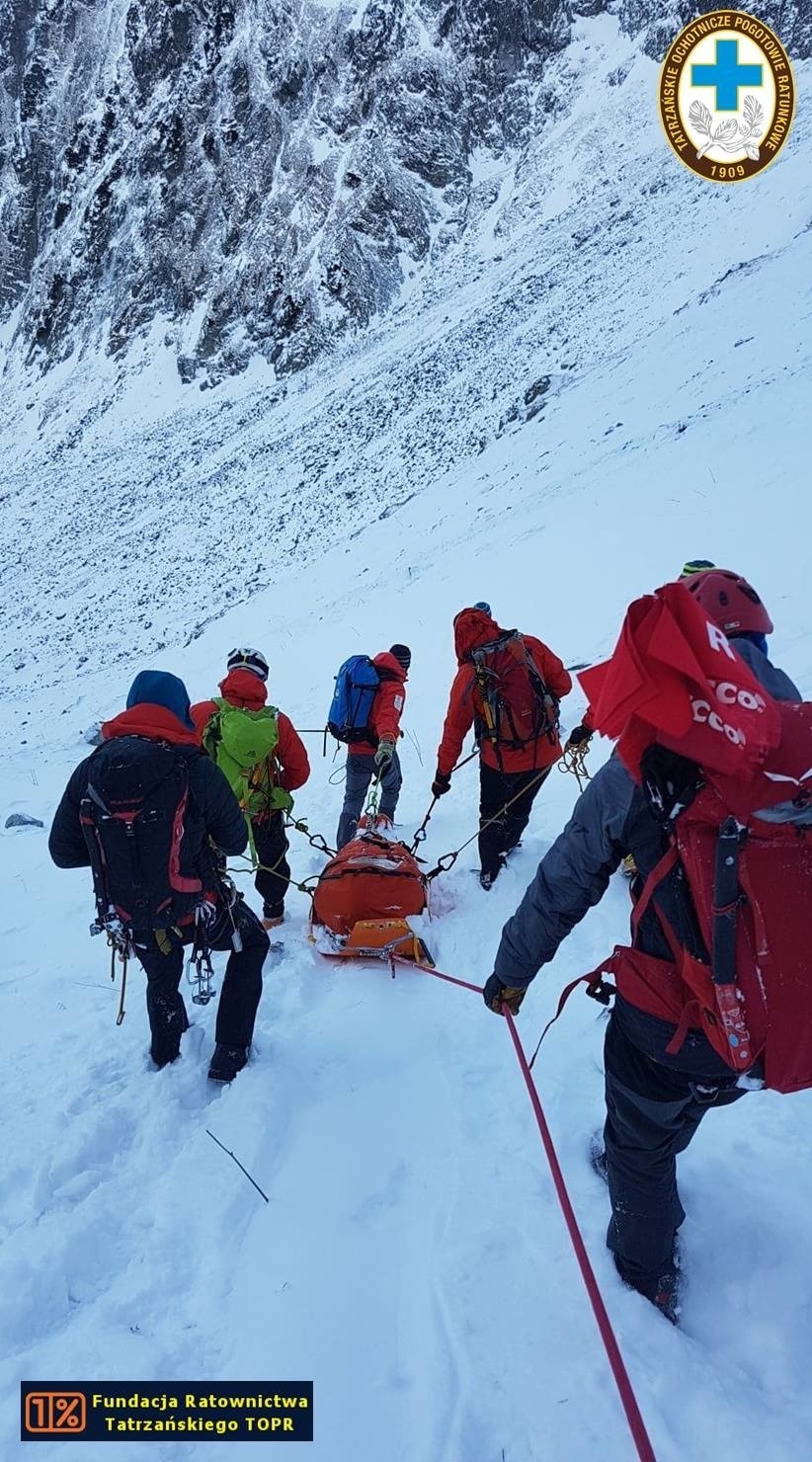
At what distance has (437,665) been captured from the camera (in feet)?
33.0

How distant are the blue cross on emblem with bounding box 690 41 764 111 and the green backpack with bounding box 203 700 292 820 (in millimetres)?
19085

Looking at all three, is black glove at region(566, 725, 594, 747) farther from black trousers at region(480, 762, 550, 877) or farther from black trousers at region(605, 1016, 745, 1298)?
black trousers at region(605, 1016, 745, 1298)

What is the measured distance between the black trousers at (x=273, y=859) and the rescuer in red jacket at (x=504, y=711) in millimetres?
1112

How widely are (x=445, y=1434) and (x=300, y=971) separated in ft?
8.04

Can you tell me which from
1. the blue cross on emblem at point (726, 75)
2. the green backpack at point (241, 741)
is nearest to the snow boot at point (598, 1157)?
the green backpack at point (241, 741)

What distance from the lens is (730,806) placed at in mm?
1516

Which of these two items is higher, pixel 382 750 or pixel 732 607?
pixel 732 607

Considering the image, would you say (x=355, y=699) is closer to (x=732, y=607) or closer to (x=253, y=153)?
(x=732, y=607)

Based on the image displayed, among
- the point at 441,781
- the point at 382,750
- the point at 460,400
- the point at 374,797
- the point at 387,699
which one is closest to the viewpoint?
the point at 441,781

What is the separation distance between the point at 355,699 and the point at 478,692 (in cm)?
118

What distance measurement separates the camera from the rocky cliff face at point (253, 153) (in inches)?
1401

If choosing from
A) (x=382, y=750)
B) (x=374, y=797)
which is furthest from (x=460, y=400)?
(x=382, y=750)

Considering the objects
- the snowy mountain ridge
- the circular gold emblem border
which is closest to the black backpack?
the snowy mountain ridge

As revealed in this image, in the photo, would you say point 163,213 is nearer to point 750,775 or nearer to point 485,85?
point 485,85
